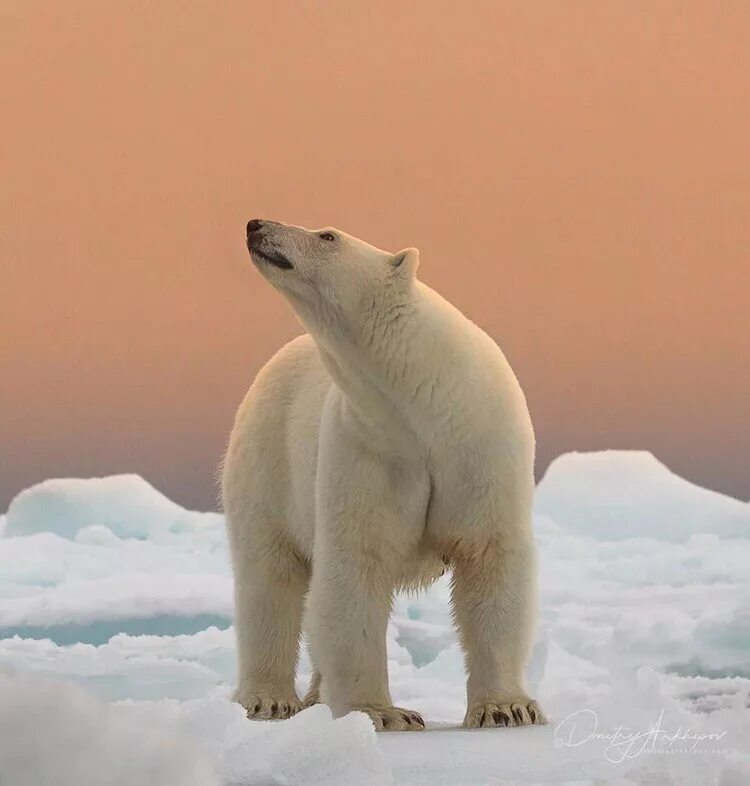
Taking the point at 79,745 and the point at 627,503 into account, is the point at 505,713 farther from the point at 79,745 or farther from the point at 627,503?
the point at 627,503

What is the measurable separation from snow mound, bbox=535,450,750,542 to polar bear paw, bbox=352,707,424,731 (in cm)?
885

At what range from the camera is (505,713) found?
438 centimetres

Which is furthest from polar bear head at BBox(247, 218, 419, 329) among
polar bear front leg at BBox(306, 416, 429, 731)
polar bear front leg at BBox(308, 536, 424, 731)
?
polar bear front leg at BBox(308, 536, 424, 731)

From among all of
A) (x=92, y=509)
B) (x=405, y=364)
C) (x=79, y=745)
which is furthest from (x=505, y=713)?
(x=92, y=509)

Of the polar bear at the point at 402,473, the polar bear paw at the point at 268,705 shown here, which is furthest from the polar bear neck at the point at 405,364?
the polar bear paw at the point at 268,705

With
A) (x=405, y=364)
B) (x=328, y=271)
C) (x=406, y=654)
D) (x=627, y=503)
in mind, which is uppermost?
(x=328, y=271)

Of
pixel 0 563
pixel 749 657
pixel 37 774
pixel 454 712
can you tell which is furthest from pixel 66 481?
pixel 37 774

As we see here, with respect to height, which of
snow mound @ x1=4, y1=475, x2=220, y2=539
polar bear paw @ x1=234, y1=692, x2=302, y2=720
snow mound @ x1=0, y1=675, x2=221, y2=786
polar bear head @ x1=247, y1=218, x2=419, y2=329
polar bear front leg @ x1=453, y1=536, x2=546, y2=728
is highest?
polar bear head @ x1=247, y1=218, x2=419, y2=329

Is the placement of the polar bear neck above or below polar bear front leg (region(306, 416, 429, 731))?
above

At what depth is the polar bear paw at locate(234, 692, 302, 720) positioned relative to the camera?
5.16 m

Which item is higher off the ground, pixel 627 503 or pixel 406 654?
pixel 627 503

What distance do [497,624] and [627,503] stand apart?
29.9 feet

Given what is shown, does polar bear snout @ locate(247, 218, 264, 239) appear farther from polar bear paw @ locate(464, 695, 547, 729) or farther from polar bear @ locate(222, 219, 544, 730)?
polar bear paw @ locate(464, 695, 547, 729)

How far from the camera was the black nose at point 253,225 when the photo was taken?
14.8 feet
